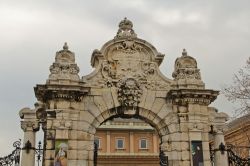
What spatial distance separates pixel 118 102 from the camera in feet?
50.2

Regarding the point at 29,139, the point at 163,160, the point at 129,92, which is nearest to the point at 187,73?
the point at 129,92

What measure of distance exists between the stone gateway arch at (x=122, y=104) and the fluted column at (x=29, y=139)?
0.12ft

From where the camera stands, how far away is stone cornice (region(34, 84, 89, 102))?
14.8 meters

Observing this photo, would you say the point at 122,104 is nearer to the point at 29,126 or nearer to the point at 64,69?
the point at 64,69

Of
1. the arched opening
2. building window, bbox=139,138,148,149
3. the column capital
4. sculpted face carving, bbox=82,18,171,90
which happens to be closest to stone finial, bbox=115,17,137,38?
sculpted face carving, bbox=82,18,171,90

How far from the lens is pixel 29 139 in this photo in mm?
14898

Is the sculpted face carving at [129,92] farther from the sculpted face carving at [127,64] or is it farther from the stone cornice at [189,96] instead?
the stone cornice at [189,96]

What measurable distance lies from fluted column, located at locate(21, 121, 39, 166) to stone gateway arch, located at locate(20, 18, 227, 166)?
0.04 m

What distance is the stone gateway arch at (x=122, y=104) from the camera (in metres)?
14.7

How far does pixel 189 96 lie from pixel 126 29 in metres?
3.78

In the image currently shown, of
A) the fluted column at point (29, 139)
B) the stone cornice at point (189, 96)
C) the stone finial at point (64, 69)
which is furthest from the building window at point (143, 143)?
the fluted column at point (29, 139)

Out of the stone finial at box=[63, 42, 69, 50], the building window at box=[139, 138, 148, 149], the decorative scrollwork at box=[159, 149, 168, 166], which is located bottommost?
the decorative scrollwork at box=[159, 149, 168, 166]

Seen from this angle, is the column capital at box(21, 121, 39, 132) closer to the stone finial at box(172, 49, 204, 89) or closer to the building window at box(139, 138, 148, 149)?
the stone finial at box(172, 49, 204, 89)

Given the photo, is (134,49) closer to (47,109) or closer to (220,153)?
(47,109)
